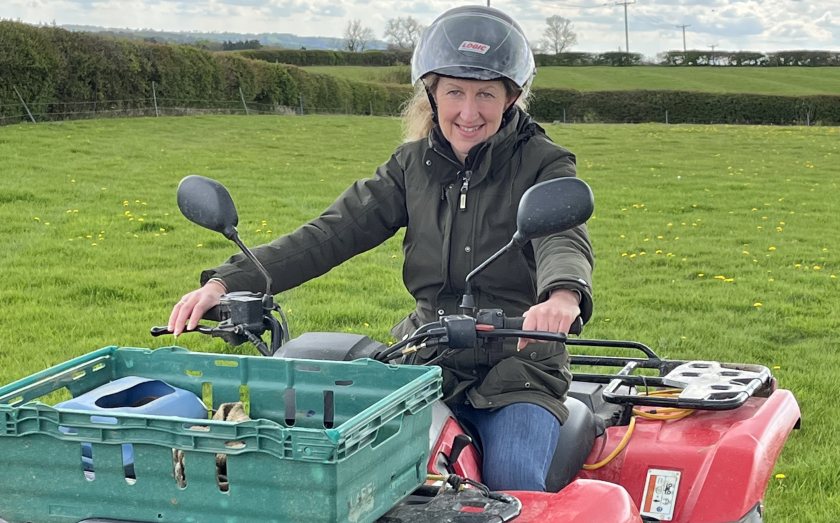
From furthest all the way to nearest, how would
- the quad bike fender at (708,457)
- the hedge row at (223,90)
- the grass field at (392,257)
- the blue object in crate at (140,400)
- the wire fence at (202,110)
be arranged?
the hedge row at (223,90), the wire fence at (202,110), the grass field at (392,257), the quad bike fender at (708,457), the blue object in crate at (140,400)

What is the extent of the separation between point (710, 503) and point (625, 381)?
671mm

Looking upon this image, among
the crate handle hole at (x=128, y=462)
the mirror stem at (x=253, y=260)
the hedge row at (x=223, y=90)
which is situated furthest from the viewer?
the hedge row at (x=223, y=90)

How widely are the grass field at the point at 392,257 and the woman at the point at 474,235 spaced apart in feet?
7.36

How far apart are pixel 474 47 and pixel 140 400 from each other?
1.47 meters

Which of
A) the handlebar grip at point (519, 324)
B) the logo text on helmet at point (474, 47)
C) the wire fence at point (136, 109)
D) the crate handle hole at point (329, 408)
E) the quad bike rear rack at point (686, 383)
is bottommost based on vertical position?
the quad bike rear rack at point (686, 383)

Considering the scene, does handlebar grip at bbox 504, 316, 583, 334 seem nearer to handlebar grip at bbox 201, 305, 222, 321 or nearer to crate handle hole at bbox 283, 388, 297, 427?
crate handle hole at bbox 283, 388, 297, 427

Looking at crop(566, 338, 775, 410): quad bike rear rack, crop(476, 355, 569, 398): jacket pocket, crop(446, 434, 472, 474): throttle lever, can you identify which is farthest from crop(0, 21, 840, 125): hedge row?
crop(446, 434, 472, 474): throttle lever

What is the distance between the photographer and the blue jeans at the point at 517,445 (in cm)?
314

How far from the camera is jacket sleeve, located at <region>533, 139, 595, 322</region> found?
2.93 m

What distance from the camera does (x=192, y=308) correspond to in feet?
10.4

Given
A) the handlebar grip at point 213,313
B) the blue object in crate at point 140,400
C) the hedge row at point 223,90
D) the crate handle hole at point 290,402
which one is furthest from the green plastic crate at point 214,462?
the hedge row at point 223,90

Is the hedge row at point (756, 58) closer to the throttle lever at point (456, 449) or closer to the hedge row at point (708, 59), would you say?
the hedge row at point (708, 59)

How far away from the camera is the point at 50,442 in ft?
7.17

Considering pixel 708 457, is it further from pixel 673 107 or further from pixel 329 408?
pixel 673 107
